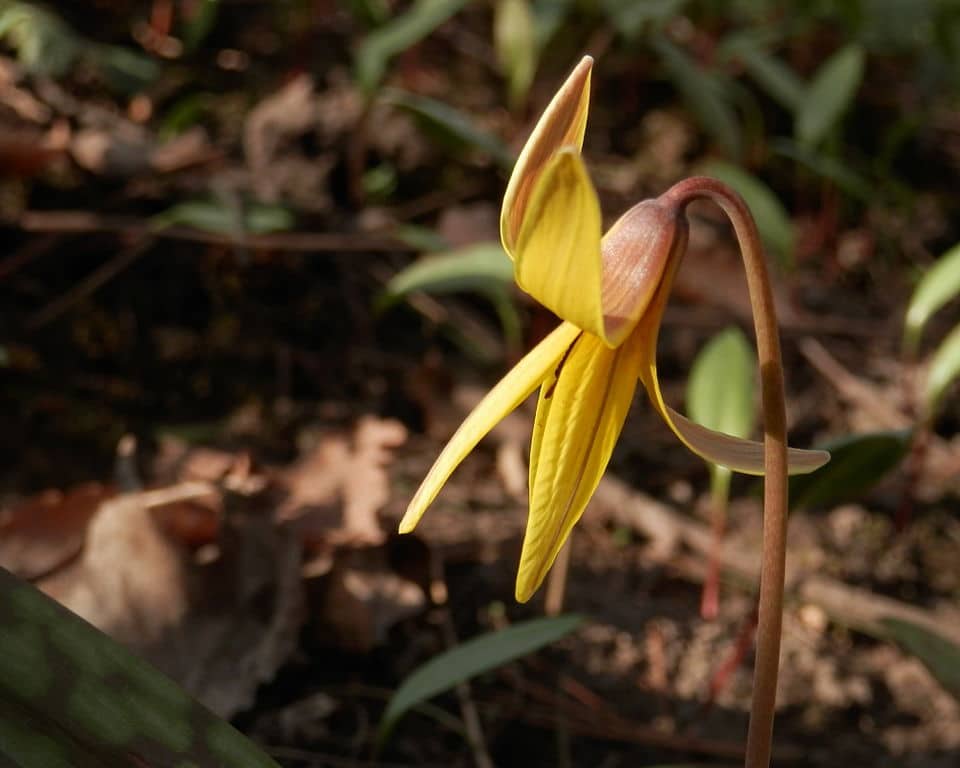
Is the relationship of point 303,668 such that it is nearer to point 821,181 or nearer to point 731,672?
point 731,672

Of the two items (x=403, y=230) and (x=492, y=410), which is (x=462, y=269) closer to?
(x=403, y=230)

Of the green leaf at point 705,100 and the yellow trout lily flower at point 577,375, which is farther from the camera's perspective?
the green leaf at point 705,100

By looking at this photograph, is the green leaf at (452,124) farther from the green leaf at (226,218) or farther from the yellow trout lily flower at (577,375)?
the yellow trout lily flower at (577,375)

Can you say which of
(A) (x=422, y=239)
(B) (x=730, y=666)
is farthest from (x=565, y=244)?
(A) (x=422, y=239)

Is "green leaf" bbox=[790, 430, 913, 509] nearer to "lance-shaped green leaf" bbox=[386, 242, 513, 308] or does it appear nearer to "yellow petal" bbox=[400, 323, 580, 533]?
"yellow petal" bbox=[400, 323, 580, 533]

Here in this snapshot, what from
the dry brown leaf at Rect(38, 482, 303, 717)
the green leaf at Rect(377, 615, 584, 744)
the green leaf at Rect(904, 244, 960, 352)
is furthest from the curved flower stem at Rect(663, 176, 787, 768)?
the green leaf at Rect(904, 244, 960, 352)

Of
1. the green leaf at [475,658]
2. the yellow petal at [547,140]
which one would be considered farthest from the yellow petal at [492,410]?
the green leaf at [475,658]
